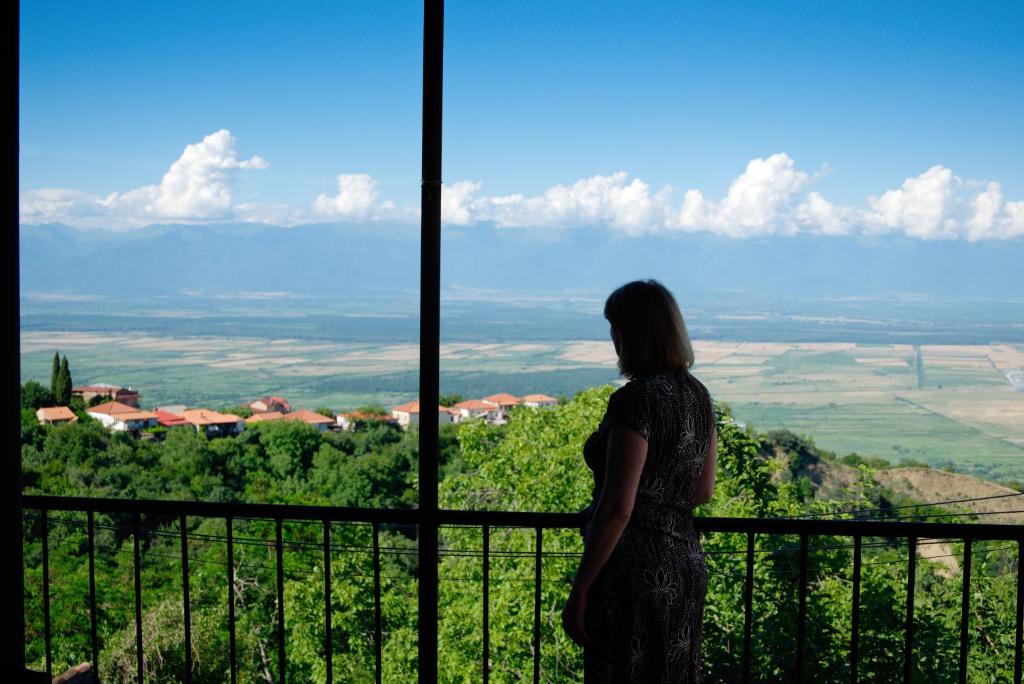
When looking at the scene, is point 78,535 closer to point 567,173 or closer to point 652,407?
point 652,407

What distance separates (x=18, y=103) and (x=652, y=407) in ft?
4.96

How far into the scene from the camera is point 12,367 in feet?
6.07

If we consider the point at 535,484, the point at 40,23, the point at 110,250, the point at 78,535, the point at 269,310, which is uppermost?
the point at 40,23

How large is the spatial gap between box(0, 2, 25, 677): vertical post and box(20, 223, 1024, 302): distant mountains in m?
27.3

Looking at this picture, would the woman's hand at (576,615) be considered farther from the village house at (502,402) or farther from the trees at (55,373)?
→ the trees at (55,373)

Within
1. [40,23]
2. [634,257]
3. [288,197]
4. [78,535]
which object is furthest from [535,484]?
[40,23]

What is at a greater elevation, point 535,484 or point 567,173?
point 567,173

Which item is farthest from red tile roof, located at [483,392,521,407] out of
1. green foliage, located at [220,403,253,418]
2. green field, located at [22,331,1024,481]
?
A: green foliage, located at [220,403,253,418]

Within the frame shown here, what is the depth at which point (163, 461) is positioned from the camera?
82.2 feet

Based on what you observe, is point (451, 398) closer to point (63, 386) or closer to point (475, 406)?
point (475, 406)

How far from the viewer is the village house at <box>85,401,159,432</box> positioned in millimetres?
26953

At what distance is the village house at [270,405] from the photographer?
30188 mm

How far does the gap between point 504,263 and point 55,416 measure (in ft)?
60.7

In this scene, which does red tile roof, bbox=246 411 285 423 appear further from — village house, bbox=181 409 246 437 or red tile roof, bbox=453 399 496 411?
red tile roof, bbox=453 399 496 411
